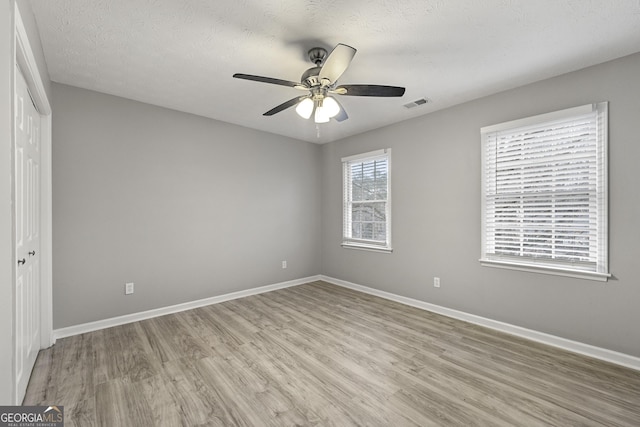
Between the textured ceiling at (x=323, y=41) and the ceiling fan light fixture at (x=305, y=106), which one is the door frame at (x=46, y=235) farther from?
the ceiling fan light fixture at (x=305, y=106)

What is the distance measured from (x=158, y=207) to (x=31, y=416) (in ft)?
7.86

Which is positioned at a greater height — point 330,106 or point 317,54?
point 317,54

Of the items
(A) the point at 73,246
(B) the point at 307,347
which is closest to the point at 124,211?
(A) the point at 73,246

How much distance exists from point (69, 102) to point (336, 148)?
3649 mm

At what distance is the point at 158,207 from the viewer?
11.5 feet

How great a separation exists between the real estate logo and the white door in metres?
0.23

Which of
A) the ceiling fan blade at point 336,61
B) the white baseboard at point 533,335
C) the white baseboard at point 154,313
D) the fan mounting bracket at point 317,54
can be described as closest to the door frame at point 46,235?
the white baseboard at point 154,313

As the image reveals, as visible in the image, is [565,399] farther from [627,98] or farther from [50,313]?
[50,313]

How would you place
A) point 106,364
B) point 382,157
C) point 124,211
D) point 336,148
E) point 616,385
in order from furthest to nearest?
point 336,148 < point 382,157 < point 124,211 < point 106,364 < point 616,385

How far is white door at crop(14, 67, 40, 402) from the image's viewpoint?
181cm

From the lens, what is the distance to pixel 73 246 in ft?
9.68

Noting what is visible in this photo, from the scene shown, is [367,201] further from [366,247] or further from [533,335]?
[533,335]

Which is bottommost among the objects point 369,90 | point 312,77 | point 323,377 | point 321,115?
point 323,377

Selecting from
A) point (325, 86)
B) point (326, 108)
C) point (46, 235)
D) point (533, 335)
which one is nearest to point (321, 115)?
point (326, 108)
